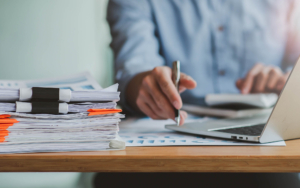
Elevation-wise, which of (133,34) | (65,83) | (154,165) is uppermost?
(133,34)

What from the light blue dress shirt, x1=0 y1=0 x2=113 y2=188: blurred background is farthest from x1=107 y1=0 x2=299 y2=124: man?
x1=0 y1=0 x2=113 y2=188: blurred background

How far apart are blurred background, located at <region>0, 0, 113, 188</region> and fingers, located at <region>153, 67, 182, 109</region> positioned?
0.97 metres

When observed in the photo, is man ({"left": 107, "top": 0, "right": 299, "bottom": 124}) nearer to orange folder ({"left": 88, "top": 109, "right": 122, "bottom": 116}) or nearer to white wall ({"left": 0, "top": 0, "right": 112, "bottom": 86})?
white wall ({"left": 0, "top": 0, "right": 112, "bottom": 86})

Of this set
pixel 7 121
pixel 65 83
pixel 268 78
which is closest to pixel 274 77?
pixel 268 78

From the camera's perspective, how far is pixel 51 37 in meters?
1.41

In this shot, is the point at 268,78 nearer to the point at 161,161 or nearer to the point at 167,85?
the point at 167,85

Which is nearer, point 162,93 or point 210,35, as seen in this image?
point 162,93

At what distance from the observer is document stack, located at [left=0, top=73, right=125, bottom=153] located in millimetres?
340

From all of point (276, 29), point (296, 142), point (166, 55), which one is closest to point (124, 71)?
point (166, 55)

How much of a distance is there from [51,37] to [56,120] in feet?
3.94

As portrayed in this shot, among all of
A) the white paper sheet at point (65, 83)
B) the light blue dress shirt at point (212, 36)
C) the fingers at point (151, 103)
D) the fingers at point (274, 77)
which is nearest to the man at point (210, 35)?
the light blue dress shirt at point (212, 36)

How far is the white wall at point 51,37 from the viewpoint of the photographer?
1.39m

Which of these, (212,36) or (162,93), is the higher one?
(212,36)

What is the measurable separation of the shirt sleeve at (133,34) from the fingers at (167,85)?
526 mm
